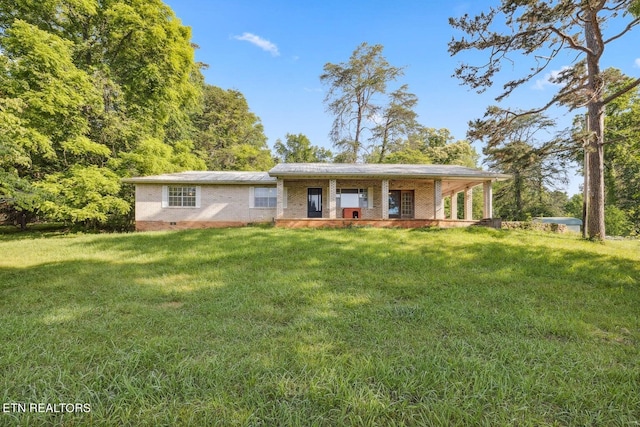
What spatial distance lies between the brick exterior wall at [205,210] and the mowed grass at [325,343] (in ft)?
24.7

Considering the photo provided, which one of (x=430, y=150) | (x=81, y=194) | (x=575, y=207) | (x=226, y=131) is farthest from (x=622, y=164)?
(x=81, y=194)

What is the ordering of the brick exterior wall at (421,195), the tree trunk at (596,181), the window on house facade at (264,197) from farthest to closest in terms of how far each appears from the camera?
the brick exterior wall at (421,195) → the window on house facade at (264,197) → the tree trunk at (596,181)

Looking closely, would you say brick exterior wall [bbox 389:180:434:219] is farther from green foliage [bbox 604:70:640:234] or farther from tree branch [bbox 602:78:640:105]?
green foliage [bbox 604:70:640:234]

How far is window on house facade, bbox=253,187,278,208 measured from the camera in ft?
48.1

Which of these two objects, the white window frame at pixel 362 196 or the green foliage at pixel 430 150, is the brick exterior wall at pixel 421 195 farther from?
the green foliage at pixel 430 150

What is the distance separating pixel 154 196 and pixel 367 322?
1404cm

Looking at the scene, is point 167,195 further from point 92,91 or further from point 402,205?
point 402,205

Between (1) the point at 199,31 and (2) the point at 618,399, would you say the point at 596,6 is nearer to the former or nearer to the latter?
(2) the point at 618,399

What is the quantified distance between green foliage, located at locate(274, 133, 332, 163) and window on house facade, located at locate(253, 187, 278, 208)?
78.2ft

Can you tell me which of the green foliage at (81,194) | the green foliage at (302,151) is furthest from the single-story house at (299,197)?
the green foliage at (302,151)

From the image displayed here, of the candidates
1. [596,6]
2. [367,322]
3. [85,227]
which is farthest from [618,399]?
[85,227]

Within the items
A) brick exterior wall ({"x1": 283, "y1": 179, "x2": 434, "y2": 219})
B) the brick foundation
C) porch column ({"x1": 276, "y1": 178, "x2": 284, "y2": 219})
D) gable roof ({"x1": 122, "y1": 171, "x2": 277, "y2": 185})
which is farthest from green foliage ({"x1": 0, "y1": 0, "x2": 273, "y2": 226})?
brick exterior wall ({"x1": 283, "y1": 179, "x2": 434, "y2": 219})

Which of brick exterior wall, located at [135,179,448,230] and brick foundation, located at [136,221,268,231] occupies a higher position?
brick exterior wall, located at [135,179,448,230]

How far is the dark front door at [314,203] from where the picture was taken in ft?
51.9
